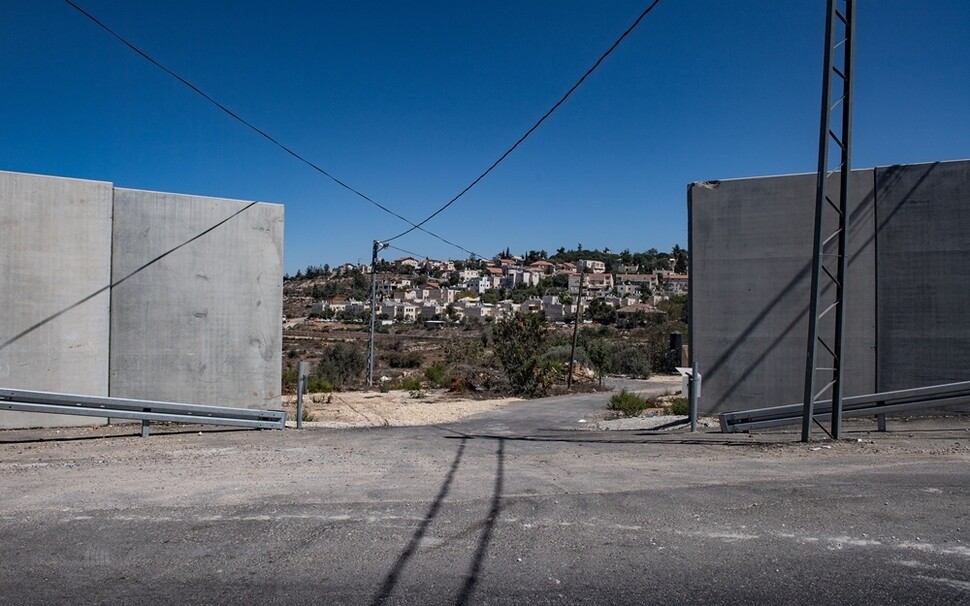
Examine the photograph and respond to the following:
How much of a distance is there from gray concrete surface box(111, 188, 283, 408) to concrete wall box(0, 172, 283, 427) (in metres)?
0.02

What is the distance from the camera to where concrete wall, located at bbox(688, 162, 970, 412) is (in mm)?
12336

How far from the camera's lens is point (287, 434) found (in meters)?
12.9

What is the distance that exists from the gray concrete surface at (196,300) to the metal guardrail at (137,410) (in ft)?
3.32

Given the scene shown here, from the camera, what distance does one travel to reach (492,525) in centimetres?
642

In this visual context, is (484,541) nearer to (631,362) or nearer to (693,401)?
(693,401)

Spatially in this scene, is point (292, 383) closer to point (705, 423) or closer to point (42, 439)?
point (42, 439)

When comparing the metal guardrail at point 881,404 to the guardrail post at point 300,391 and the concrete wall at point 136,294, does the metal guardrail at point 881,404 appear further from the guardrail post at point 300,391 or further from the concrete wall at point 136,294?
the concrete wall at point 136,294

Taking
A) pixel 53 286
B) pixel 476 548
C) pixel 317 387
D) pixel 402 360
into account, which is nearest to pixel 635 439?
pixel 476 548

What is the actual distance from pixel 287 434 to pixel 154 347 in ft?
10.2

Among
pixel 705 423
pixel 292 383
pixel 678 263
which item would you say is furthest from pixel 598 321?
pixel 678 263

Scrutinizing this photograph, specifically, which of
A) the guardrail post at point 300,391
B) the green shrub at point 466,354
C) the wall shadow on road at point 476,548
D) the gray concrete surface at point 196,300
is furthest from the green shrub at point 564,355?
the wall shadow on road at point 476,548

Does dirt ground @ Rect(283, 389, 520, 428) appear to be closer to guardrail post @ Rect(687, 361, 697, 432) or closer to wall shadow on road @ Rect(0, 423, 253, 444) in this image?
wall shadow on road @ Rect(0, 423, 253, 444)

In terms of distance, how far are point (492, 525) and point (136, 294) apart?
9.73 metres

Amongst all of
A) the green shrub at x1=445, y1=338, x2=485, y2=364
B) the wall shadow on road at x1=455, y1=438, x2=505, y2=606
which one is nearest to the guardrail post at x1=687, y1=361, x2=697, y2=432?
the wall shadow on road at x1=455, y1=438, x2=505, y2=606
